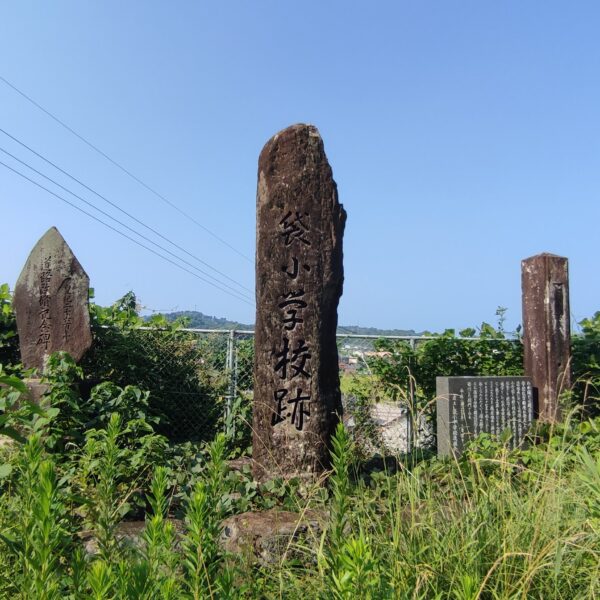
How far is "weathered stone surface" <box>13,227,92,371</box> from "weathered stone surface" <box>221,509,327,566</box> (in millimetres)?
3772

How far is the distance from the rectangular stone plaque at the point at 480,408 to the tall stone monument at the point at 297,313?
1.13m

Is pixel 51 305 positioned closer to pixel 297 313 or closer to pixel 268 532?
pixel 297 313

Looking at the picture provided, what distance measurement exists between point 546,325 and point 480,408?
4.72 ft

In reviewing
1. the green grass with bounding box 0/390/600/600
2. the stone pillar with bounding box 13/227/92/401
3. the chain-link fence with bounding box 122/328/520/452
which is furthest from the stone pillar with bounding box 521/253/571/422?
the stone pillar with bounding box 13/227/92/401

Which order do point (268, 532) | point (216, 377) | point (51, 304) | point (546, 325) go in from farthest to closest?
1. point (216, 377)
2. point (51, 304)
3. point (546, 325)
4. point (268, 532)

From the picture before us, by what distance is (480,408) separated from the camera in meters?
5.25

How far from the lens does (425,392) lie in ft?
22.2

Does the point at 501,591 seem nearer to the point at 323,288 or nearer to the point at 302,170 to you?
the point at 323,288

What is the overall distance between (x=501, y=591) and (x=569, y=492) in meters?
1.03

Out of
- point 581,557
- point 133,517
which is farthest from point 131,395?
point 581,557

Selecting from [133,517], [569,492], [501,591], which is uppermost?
[569,492]

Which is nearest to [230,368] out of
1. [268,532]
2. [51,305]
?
[51,305]

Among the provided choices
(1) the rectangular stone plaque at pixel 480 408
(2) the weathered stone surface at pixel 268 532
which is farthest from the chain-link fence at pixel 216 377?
(2) the weathered stone surface at pixel 268 532

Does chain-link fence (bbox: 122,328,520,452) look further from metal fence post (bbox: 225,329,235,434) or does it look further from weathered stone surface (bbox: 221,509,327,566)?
weathered stone surface (bbox: 221,509,327,566)
